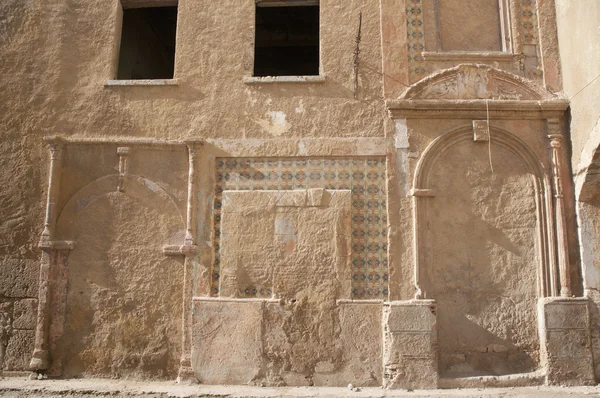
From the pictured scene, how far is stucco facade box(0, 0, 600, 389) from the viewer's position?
707cm

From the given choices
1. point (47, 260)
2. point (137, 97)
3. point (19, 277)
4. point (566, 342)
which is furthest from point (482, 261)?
→ point (19, 277)

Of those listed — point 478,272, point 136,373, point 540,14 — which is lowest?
point 136,373

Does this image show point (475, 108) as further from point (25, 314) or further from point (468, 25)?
point (25, 314)

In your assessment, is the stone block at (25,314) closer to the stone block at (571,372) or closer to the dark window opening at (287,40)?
the dark window opening at (287,40)

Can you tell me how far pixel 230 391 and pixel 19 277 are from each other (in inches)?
121

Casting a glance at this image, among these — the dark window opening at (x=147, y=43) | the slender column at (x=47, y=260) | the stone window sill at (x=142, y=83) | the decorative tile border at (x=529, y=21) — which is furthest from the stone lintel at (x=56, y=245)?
the decorative tile border at (x=529, y=21)

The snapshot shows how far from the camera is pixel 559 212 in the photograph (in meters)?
7.22

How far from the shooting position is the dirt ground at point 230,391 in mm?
6582

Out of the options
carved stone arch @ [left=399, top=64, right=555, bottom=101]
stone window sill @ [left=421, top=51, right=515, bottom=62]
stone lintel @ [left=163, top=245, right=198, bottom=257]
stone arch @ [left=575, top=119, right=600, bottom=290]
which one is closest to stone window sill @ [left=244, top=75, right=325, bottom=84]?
carved stone arch @ [left=399, top=64, right=555, bottom=101]

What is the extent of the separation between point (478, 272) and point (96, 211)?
4.82 m

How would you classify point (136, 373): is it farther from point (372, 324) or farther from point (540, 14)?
point (540, 14)

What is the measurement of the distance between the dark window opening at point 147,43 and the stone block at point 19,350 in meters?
3.89

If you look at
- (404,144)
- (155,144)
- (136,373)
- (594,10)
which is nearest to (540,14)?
(594,10)

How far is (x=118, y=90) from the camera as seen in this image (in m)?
7.89
